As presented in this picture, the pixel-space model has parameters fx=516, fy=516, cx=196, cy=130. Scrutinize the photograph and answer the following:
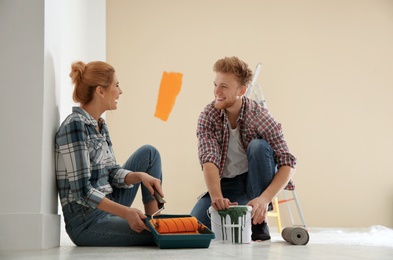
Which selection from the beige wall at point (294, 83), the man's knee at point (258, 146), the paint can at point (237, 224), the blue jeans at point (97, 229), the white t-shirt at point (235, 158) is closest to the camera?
A: the blue jeans at point (97, 229)

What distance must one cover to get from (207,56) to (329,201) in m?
1.53

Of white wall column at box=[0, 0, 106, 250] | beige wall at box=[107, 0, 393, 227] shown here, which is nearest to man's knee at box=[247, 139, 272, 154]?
white wall column at box=[0, 0, 106, 250]

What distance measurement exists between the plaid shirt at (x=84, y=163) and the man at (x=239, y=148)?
17.7 inches

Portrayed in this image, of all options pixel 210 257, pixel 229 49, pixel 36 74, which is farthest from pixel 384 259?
pixel 229 49

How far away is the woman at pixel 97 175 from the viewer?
1677 mm

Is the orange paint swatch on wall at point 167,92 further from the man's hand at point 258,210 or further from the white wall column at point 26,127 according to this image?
the white wall column at point 26,127

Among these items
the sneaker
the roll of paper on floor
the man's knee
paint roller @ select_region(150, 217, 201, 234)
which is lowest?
Result: the sneaker

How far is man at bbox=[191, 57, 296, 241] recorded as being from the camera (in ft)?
6.91

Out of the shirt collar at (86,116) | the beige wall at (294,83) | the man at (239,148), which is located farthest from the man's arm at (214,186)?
the beige wall at (294,83)

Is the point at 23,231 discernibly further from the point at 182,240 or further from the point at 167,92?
the point at 167,92

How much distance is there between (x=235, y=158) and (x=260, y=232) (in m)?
0.36

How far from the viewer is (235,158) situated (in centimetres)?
229

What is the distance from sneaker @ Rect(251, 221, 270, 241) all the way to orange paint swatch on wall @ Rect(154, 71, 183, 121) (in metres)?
2.07

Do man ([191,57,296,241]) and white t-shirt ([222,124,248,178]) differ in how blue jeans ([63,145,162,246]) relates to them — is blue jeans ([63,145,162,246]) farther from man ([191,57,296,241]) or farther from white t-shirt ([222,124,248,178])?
white t-shirt ([222,124,248,178])
